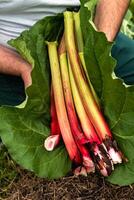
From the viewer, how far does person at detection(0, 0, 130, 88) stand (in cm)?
Result: 246

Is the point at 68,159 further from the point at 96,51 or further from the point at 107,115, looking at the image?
the point at 96,51

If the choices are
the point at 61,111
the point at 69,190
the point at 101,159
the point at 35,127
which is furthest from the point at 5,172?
the point at 101,159

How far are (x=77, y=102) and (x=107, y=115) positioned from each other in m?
0.12

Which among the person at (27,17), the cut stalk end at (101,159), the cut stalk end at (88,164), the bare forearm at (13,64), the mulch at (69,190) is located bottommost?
the mulch at (69,190)

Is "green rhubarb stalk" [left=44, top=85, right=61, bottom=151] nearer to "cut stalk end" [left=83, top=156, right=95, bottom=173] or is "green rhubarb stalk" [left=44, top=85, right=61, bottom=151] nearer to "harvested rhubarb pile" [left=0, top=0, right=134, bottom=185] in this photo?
"harvested rhubarb pile" [left=0, top=0, right=134, bottom=185]

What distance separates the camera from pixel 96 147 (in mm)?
2150

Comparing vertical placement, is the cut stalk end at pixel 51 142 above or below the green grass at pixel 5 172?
above

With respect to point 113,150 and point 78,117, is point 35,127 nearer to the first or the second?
point 78,117

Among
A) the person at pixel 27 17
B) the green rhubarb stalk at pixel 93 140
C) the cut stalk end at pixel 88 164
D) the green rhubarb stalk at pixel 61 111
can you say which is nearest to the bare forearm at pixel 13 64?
the person at pixel 27 17

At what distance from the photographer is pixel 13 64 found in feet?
8.13

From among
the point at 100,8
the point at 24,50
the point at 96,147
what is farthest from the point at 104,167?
the point at 100,8

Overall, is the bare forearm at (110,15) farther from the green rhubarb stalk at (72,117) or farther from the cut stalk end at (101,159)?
the cut stalk end at (101,159)

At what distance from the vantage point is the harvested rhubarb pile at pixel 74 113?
216cm

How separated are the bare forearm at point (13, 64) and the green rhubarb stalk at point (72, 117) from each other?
156 millimetres
